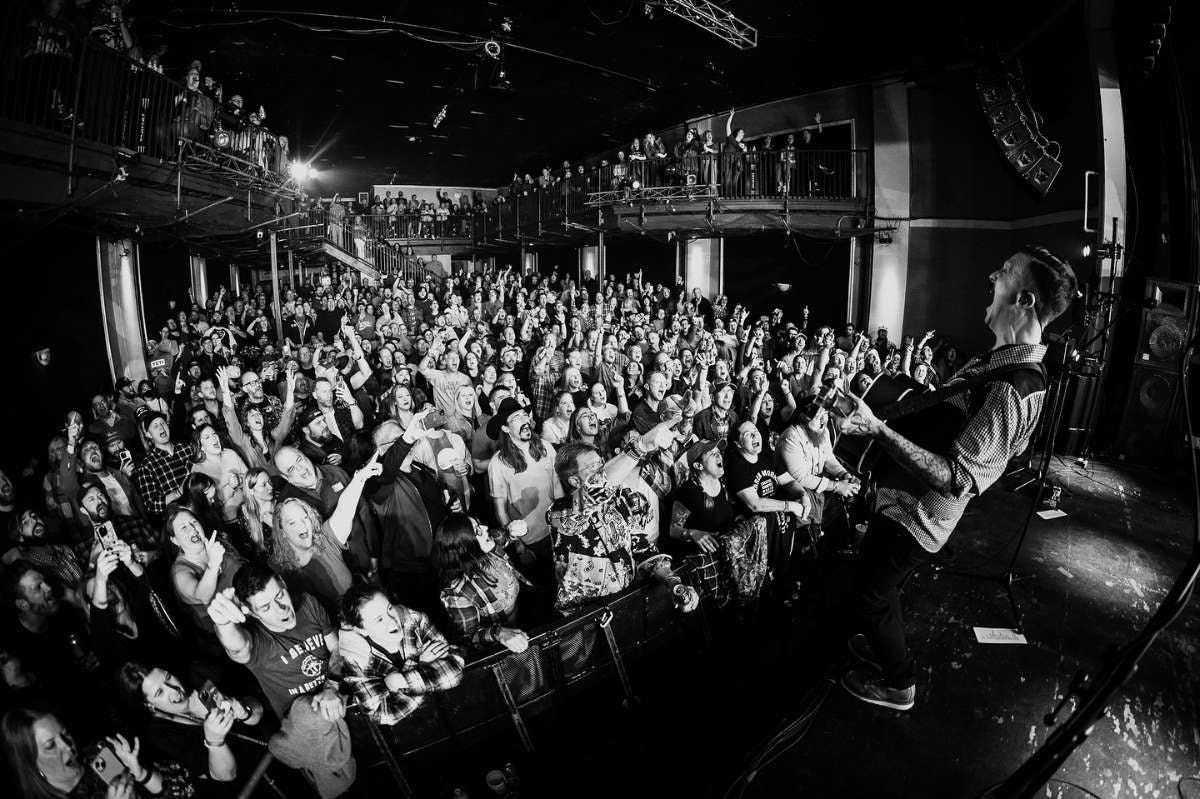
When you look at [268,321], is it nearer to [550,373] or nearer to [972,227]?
[550,373]

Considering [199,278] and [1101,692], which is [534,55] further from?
[1101,692]

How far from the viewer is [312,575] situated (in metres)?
3.10

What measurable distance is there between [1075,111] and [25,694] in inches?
620

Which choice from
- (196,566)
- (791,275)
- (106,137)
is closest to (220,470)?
(196,566)

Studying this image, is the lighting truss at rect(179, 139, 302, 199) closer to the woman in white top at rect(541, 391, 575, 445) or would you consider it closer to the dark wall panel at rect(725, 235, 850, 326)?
the woman in white top at rect(541, 391, 575, 445)

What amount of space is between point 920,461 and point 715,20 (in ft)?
34.4

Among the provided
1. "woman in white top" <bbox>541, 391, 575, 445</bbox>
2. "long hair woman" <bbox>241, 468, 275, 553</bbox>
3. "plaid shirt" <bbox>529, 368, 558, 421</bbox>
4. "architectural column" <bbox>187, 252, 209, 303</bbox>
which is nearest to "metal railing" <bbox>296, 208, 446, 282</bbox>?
"architectural column" <bbox>187, 252, 209, 303</bbox>

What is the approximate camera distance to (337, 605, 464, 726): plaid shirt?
2.37 m

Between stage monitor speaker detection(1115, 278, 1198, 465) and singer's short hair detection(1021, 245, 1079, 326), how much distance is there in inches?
265

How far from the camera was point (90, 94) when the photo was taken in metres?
6.46

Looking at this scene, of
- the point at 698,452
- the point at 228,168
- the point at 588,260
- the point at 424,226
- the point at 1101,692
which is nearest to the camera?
the point at 1101,692

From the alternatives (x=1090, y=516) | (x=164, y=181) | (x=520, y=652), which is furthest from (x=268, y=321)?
(x=1090, y=516)

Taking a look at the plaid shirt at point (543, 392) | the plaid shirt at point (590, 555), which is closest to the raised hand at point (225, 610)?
the plaid shirt at point (590, 555)

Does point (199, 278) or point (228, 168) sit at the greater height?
point (228, 168)
